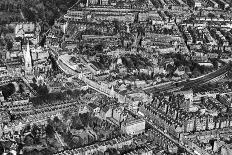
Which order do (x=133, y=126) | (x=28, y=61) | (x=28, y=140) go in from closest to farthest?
(x=28, y=140) → (x=133, y=126) → (x=28, y=61)

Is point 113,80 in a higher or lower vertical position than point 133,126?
higher

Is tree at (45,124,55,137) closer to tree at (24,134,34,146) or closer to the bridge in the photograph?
tree at (24,134,34,146)

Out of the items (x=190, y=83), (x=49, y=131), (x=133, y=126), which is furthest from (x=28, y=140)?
(x=190, y=83)

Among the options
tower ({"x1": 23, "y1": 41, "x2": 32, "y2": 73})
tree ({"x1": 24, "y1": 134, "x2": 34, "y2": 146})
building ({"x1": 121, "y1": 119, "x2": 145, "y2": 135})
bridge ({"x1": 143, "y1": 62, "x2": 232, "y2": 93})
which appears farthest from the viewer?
tower ({"x1": 23, "y1": 41, "x2": 32, "y2": 73})

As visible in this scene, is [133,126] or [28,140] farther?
[133,126]

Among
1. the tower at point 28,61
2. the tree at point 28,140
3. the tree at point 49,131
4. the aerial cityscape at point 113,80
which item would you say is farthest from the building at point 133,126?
the tower at point 28,61

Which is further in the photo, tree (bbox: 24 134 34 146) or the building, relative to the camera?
the building

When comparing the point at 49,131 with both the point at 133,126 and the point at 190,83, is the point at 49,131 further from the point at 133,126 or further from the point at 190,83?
the point at 190,83

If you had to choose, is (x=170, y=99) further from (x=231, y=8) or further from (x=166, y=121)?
(x=231, y=8)

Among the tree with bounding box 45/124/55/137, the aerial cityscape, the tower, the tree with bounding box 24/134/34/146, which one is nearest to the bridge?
the aerial cityscape
